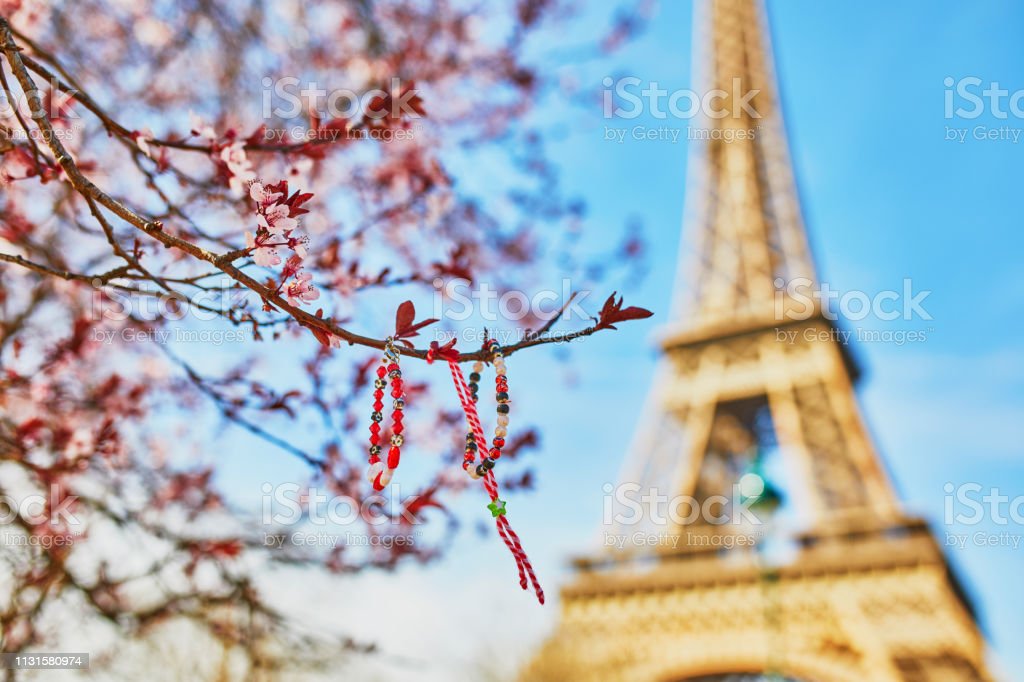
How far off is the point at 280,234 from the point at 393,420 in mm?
499

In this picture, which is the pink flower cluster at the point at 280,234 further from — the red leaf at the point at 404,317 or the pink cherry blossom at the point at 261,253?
the red leaf at the point at 404,317

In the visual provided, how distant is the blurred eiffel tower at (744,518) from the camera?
1455 centimetres

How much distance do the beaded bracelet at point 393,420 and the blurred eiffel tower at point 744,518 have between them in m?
10.6

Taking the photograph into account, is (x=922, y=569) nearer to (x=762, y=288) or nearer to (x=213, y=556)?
(x=762, y=288)

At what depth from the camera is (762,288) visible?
20375mm

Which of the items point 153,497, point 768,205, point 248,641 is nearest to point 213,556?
point 248,641

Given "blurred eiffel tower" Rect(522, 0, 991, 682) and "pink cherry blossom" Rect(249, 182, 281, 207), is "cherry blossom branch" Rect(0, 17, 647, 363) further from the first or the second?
"blurred eiffel tower" Rect(522, 0, 991, 682)

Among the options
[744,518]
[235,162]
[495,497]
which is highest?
[744,518]

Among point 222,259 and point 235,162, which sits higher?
point 235,162

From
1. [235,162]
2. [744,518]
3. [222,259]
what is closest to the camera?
[222,259]

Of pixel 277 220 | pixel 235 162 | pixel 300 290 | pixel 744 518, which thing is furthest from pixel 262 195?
pixel 744 518

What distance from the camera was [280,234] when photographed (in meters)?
1.74
